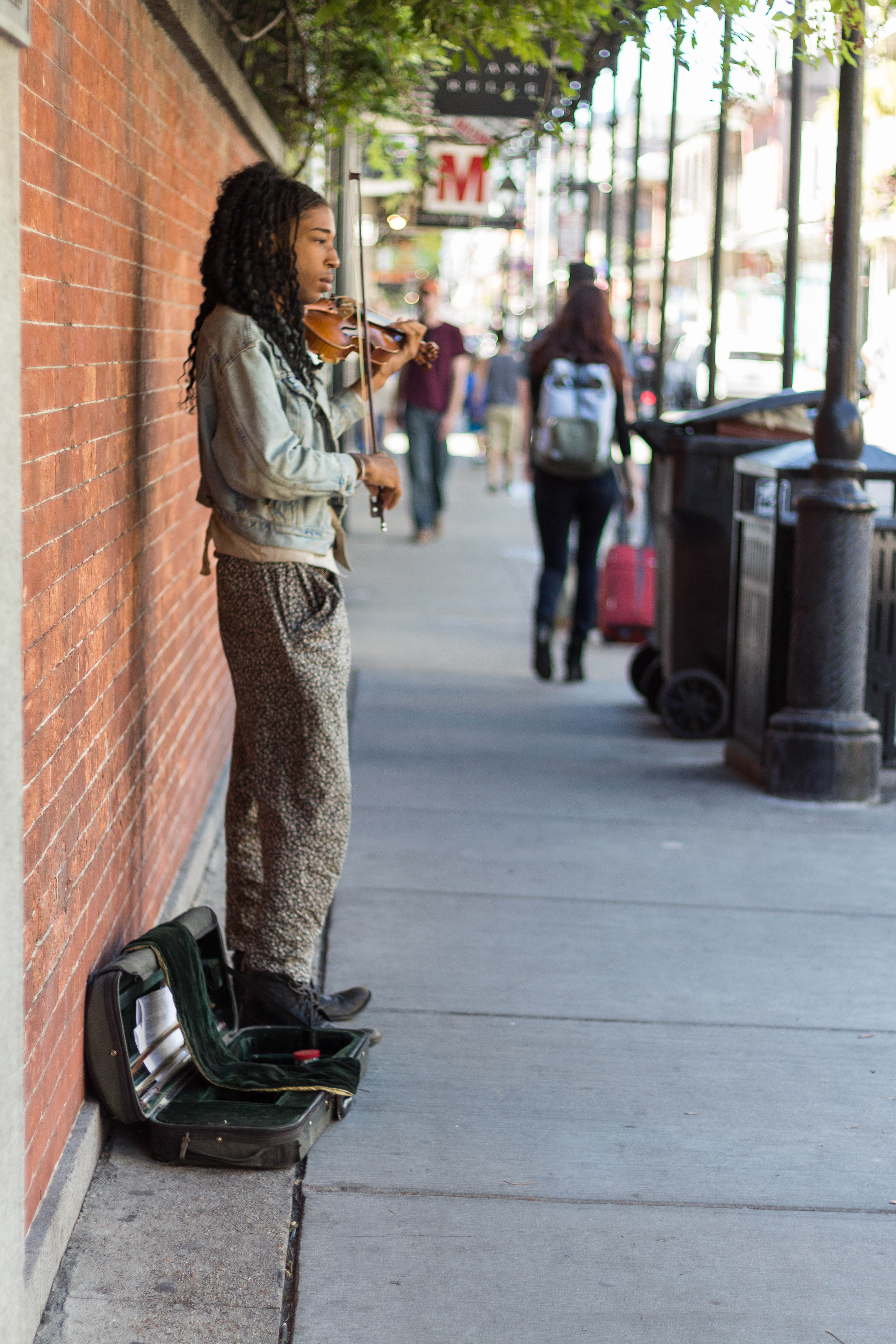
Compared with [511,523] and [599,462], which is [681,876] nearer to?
[599,462]

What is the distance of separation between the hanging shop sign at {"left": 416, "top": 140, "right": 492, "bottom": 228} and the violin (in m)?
10.5

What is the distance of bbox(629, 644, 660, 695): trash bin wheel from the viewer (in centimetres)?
849

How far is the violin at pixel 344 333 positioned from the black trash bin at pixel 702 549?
13.6 feet

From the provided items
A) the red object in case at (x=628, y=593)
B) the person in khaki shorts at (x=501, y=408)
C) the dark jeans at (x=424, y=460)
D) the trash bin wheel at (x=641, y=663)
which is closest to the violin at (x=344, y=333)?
the trash bin wheel at (x=641, y=663)

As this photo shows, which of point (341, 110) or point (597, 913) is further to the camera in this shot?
point (341, 110)

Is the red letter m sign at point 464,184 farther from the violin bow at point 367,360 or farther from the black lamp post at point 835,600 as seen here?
the violin bow at point 367,360

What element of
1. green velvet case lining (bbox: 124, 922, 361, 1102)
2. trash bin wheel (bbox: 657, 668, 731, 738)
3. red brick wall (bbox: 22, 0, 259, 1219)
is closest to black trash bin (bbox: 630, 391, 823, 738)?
trash bin wheel (bbox: 657, 668, 731, 738)

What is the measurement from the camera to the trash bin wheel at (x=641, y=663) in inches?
334

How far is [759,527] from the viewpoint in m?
6.96

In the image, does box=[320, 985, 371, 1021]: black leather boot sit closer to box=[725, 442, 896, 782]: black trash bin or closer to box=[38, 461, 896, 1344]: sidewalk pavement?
box=[38, 461, 896, 1344]: sidewalk pavement

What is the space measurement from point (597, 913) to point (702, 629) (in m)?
3.03

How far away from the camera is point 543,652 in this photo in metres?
8.85

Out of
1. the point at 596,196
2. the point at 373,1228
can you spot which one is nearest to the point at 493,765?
the point at 373,1228

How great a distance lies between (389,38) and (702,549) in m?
3.13
